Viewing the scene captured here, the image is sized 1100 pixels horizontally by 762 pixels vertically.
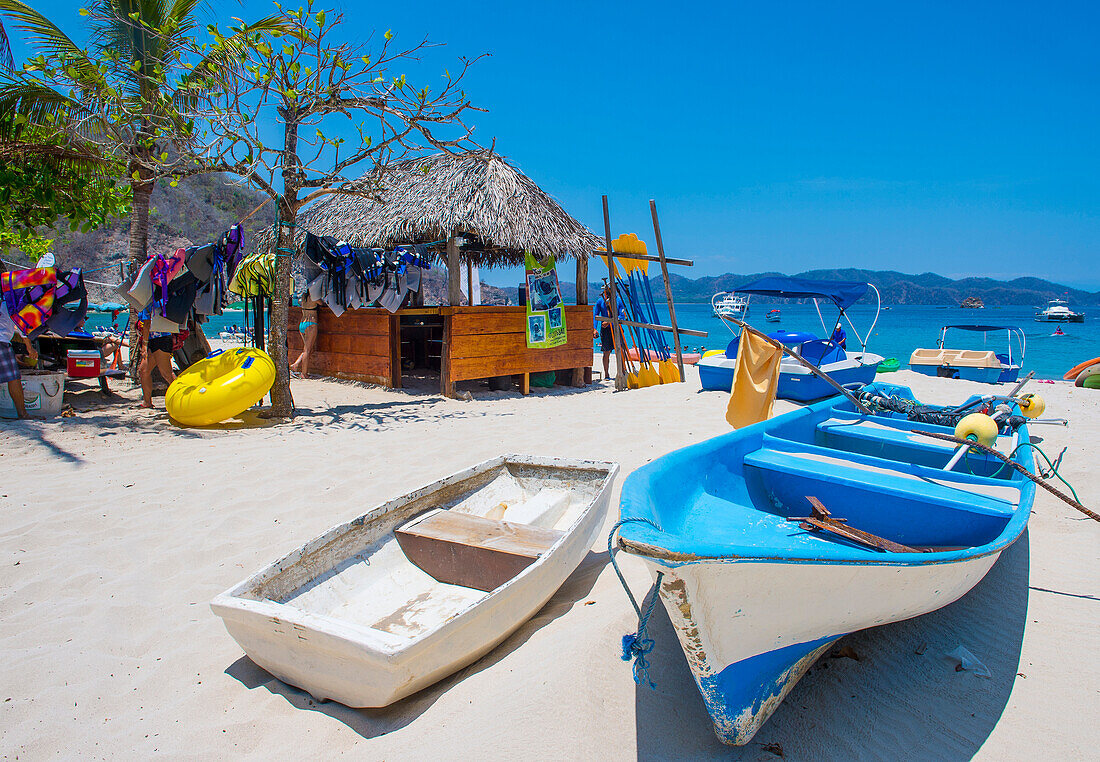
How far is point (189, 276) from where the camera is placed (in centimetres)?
653

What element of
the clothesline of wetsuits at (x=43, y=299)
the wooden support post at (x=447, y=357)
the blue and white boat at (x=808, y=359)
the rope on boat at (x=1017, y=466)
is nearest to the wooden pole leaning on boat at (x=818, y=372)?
the rope on boat at (x=1017, y=466)

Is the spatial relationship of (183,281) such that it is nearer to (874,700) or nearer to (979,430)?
(874,700)

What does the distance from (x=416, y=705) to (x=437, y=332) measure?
10.6m

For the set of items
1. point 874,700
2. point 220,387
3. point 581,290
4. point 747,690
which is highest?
point 581,290

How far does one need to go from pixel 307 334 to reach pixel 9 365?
4.61 m

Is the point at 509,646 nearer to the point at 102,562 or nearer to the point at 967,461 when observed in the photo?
the point at 102,562

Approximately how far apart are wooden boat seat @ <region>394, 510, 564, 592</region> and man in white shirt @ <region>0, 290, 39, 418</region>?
5630mm

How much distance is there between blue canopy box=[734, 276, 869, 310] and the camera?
972cm

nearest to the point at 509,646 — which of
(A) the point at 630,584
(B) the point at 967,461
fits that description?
(A) the point at 630,584

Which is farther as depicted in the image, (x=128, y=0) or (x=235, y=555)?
(x=128, y=0)

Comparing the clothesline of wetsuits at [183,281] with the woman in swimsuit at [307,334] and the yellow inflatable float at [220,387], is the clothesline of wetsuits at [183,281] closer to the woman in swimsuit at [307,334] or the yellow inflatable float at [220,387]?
the yellow inflatable float at [220,387]

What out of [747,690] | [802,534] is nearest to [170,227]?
[802,534]

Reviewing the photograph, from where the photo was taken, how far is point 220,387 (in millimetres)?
6484

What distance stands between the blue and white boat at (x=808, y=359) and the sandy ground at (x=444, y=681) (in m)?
4.45
